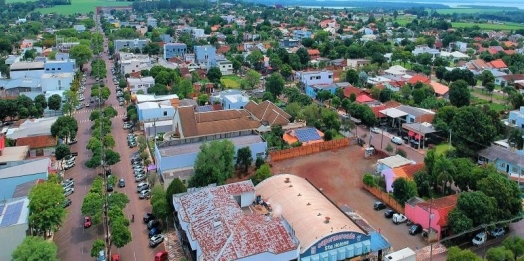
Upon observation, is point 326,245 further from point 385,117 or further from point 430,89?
point 430,89

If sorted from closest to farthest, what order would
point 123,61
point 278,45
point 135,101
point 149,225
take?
point 149,225, point 135,101, point 123,61, point 278,45

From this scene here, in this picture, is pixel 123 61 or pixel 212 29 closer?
pixel 123 61

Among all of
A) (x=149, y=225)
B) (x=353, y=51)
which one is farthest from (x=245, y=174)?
(x=353, y=51)

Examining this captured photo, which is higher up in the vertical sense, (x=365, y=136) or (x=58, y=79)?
(x=58, y=79)

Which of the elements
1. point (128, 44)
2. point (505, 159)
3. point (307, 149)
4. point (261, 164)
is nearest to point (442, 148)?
point (505, 159)

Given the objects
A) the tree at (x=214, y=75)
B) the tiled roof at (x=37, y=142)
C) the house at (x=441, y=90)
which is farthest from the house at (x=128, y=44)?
the house at (x=441, y=90)

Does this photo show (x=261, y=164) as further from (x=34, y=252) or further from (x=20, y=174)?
(x=34, y=252)

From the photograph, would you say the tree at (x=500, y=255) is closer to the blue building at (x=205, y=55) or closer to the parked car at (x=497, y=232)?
the parked car at (x=497, y=232)

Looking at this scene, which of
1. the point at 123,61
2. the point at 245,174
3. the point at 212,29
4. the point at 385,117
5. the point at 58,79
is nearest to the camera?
the point at 245,174
